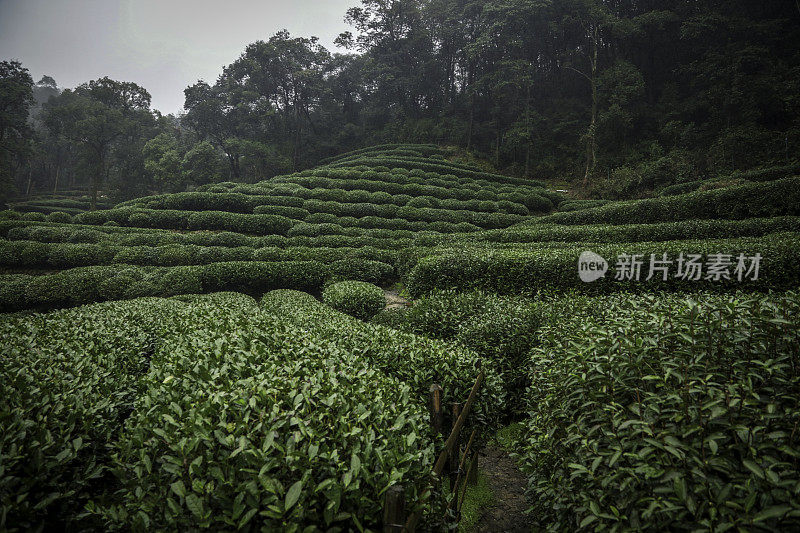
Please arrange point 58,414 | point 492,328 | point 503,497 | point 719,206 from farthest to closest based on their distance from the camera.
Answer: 1. point 719,206
2. point 492,328
3. point 503,497
4. point 58,414

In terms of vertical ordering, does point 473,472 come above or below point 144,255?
below

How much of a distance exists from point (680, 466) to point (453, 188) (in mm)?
26863

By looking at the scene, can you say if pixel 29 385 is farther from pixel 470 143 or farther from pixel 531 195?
A: pixel 470 143

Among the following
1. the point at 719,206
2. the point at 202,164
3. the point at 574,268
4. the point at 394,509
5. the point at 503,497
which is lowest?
the point at 503,497

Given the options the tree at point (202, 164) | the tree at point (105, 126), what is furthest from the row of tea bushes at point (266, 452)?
the tree at point (105, 126)

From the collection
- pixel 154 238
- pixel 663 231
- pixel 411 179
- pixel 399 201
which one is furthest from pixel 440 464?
pixel 411 179

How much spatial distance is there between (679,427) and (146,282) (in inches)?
555

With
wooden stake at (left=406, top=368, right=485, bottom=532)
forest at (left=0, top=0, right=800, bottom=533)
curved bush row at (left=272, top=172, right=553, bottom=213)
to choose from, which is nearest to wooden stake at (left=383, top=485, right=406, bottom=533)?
forest at (left=0, top=0, right=800, bottom=533)

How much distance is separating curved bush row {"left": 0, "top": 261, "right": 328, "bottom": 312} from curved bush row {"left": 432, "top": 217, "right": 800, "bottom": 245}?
28.3 feet

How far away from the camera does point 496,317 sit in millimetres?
6406

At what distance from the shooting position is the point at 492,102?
137ft

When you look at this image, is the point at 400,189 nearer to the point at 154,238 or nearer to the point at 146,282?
the point at 154,238

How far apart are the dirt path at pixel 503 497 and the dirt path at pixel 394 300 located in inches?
224

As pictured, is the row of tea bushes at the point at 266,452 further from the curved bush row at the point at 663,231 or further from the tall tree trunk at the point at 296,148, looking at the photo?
the tall tree trunk at the point at 296,148
